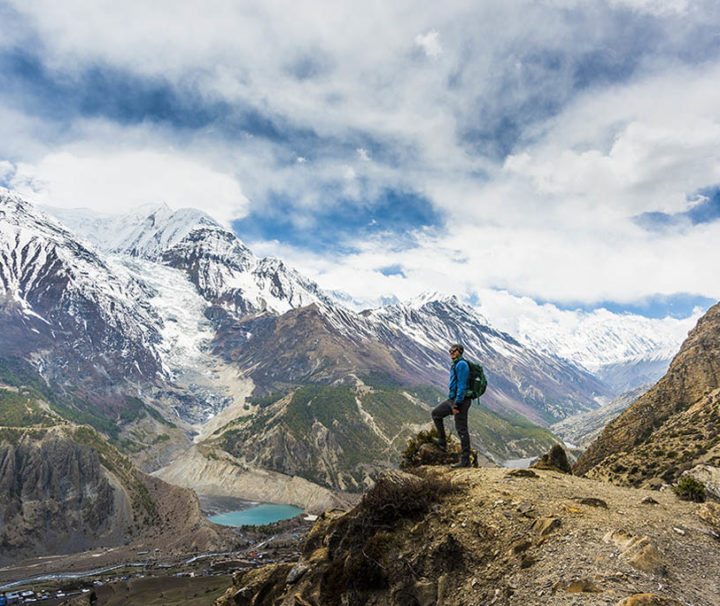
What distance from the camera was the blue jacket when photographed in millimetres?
14703

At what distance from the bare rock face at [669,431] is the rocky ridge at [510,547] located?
1177cm

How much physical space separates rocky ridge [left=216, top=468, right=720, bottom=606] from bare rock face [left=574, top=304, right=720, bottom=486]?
11.8 m

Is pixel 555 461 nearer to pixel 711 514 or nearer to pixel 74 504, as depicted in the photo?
pixel 711 514

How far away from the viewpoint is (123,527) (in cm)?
14838

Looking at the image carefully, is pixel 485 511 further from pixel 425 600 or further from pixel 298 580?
pixel 298 580

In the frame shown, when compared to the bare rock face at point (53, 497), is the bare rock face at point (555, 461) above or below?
above

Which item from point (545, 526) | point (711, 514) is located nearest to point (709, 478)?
point (711, 514)

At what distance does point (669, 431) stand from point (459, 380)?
30804mm

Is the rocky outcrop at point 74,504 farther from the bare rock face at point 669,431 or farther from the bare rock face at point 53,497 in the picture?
the bare rock face at point 669,431

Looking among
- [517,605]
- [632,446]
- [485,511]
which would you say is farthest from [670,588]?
[632,446]

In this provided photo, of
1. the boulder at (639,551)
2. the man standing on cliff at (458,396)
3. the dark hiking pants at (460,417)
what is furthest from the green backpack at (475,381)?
the boulder at (639,551)

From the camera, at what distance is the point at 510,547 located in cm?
1008

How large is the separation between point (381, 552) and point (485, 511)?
10.2 feet

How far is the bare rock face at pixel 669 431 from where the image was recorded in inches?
1109
